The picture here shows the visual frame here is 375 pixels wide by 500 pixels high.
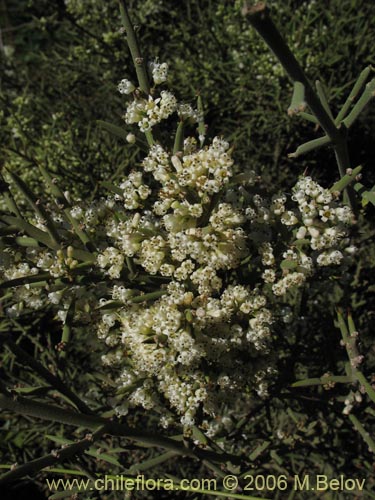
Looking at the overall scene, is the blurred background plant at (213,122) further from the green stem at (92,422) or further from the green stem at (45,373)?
the green stem at (45,373)

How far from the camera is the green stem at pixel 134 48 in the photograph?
3.14 ft

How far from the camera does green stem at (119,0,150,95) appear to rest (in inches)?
37.6

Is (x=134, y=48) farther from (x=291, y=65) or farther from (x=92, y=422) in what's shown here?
(x=92, y=422)

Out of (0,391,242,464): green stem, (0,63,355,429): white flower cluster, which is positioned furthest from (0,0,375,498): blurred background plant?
(0,63,355,429): white flower cluster

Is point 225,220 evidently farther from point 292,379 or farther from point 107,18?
point 107,18

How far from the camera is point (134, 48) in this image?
0.99 m

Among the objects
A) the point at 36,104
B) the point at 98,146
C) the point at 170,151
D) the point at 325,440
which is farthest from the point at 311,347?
the point at 36,104

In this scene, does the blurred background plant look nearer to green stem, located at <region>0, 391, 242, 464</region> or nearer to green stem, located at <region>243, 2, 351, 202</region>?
green stem, located at <region>0, 391, 242, 464</region>

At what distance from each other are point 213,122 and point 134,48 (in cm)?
99

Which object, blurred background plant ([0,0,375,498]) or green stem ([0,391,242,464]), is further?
blurred background plant ([0,0,375,498])

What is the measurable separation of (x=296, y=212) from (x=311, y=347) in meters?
0.62

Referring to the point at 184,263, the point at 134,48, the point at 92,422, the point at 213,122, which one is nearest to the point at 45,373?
the point at 92,422

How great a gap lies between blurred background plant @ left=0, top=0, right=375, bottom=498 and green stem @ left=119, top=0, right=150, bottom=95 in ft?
2.28

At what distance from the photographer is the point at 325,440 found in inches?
61.1
